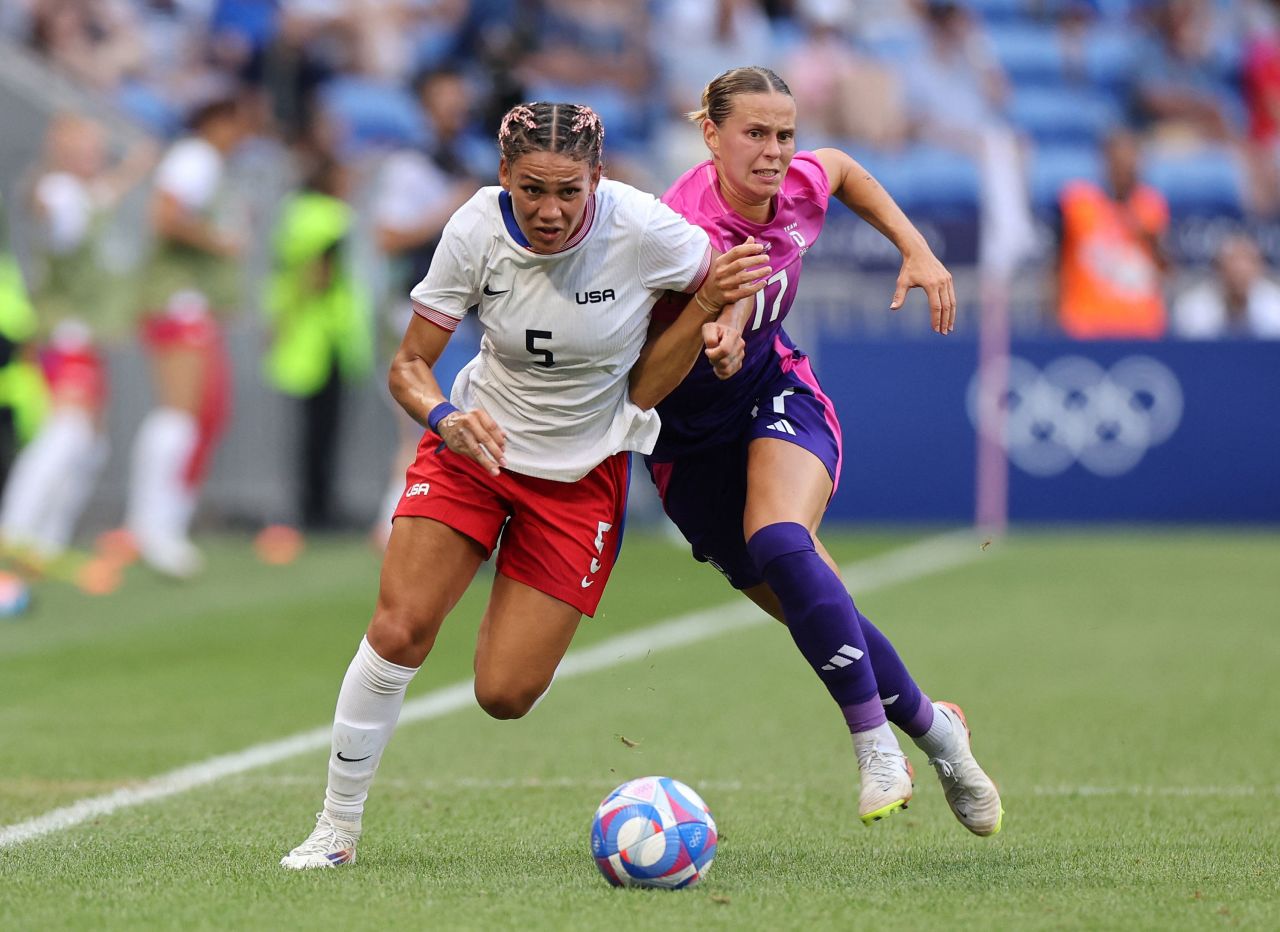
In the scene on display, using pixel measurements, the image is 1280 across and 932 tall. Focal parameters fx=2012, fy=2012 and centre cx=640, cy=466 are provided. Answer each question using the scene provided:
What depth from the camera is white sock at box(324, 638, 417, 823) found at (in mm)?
5207

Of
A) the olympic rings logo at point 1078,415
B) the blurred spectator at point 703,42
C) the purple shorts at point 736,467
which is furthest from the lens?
the blurred spectator at point 703,42

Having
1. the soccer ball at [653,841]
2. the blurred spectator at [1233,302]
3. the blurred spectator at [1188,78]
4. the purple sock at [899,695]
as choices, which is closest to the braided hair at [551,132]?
the purple sock at [899,695]

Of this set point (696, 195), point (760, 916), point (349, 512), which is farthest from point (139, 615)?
point (760, 916)

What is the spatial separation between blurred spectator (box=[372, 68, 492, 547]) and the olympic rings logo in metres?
4.22

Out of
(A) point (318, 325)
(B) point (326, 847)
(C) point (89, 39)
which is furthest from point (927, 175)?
(B) point (326, 847)

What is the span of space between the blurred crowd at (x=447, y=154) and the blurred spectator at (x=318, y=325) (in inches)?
0.9

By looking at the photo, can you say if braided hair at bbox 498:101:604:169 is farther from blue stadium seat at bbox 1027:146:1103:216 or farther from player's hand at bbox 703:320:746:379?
blue stadium seat at bbox 1027:146:1103:216

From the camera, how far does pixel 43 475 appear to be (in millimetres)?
12172

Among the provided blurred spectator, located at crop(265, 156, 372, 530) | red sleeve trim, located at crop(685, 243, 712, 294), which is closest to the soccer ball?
red sleeve trim, located at crop(685, 243, 712, 294)

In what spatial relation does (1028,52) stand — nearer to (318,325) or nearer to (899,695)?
(318,325)

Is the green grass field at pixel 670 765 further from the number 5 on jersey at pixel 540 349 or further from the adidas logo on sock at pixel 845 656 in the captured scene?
the number 5 on jersey at pixel 540 349

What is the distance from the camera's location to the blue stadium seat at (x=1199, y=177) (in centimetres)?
1836

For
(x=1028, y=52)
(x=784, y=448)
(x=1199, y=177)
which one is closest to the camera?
(x=784, y=448)

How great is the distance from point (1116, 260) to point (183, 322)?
7.69m
